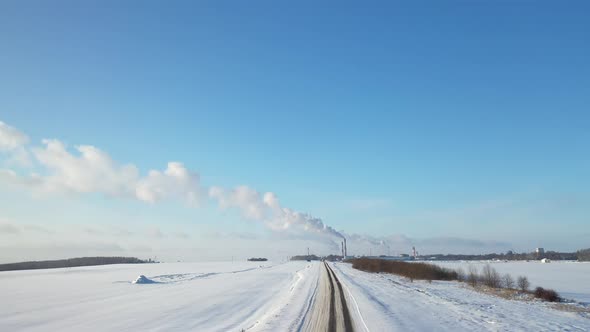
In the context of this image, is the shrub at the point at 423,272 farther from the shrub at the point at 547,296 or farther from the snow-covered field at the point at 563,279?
the shrub at the point at 547,296

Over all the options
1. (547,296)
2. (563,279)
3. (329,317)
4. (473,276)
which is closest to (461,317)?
(329,317)

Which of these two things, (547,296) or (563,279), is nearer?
(547,296)

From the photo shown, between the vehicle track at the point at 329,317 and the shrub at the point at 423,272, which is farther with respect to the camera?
the shrub at the point at 423,272

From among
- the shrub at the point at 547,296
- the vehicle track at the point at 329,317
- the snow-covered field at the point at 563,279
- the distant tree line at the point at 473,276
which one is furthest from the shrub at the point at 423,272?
the vehicle track at the point at 329,317

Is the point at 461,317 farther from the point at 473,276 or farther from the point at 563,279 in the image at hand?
the point at 563,279

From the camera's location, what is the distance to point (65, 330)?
18.6 meters

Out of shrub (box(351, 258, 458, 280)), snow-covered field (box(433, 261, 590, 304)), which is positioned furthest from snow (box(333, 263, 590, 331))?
shrub (box(351, 258, 458, 280))

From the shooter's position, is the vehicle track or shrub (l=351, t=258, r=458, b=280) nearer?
the vehicle track

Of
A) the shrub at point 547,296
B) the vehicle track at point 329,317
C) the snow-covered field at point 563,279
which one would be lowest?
the snow-covered field at point 563,279

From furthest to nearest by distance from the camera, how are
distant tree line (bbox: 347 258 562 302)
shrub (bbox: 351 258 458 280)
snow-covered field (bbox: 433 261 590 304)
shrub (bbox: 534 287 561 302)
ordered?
1. shrub (bbox: 351 258 458 280)
2. snow-covered field (bbox: 433 261 590 304)
3. distant tree line (bbox: 347 258 562 302)
4. shrub (bbox: 534 287 561 302)

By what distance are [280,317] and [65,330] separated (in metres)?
9.46

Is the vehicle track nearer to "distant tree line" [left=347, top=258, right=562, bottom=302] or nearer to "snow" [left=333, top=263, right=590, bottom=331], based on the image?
"snow" [left=333, top=263, right=590, bottom=331]

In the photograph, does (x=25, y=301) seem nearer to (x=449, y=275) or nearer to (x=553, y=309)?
(x=553, y=309)

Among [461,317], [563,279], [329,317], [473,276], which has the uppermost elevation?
[329,317]
